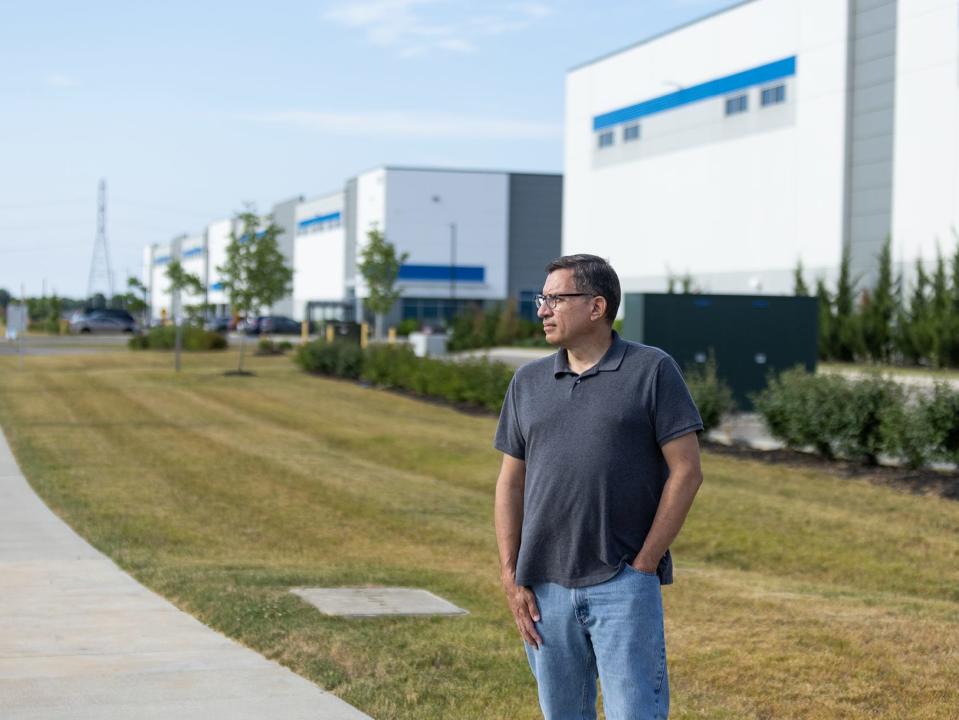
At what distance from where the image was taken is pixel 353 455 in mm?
20625

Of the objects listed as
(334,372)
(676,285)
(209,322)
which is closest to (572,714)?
(334,372)

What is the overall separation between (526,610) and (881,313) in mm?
38871

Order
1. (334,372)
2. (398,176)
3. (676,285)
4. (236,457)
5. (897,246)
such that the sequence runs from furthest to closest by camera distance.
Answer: (398,176) → (676,285) → (897,246) → (334,372) → (236,457)

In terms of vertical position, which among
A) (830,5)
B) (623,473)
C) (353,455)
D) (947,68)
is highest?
(830,5)

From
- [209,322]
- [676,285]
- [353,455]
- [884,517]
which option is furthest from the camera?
[209,322]

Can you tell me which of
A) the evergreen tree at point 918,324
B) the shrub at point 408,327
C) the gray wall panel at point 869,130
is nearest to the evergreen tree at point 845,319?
the gray wall panel at point 869,130

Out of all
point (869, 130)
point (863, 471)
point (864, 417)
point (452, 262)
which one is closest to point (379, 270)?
point (452, 262)

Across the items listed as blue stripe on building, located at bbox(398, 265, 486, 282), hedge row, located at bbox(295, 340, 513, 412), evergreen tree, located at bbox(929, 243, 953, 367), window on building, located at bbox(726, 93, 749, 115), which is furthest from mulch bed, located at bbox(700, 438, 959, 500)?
blue stripe on building, located at bbox(398, 265, 486, 282)

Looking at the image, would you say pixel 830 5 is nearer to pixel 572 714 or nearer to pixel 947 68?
pixel 947 68

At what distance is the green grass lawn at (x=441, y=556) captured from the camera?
660 cm

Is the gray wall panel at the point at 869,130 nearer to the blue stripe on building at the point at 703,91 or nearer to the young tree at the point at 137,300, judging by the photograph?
the blue stripe on building at the point at 703,91

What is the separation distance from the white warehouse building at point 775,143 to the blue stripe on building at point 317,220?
42.3 metres

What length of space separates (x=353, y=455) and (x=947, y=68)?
2572 cm

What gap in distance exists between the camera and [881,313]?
1614 inches
